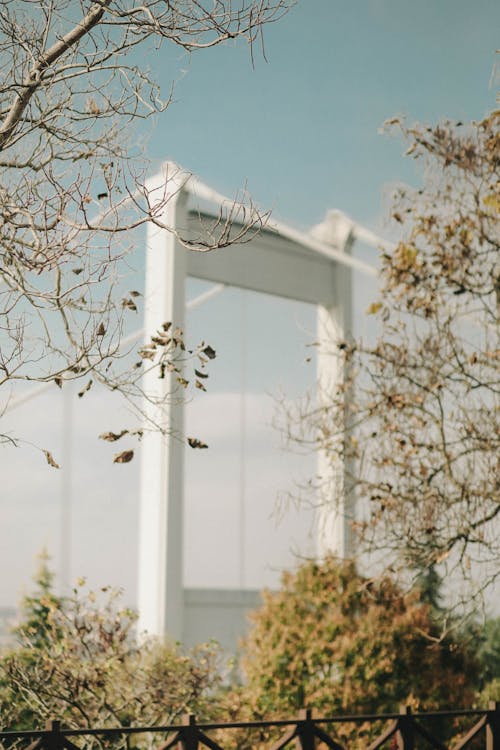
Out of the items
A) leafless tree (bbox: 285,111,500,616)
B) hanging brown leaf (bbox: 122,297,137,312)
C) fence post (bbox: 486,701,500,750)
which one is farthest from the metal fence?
hanging brown leaf (bbox: 122,297,137,312)

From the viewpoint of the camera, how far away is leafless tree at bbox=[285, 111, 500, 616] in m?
5.42

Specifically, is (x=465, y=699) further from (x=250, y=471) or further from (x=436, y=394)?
(x=250, y=471)

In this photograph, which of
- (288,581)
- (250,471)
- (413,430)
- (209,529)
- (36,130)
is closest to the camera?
(36,130)

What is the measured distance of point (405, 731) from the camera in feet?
15.6

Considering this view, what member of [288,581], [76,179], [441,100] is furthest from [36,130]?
[441,100]

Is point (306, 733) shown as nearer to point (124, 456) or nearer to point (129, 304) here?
point (124, 456)

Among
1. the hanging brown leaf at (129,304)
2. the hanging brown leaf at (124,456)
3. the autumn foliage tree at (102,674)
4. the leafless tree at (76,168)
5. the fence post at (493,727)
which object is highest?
the leafless tree at (76,168)

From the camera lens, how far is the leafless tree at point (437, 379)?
5.42 m

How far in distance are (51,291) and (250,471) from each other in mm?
12006

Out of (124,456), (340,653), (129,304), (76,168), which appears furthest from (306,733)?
(340,653)

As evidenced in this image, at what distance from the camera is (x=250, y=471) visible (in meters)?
15.6

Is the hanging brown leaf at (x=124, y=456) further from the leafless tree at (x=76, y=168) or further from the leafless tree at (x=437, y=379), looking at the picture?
the leafless tree at (x=437, y=379)

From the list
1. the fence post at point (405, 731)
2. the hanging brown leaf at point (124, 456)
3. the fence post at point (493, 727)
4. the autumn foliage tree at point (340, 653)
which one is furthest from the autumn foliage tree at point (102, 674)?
the hanging brown leaf at point (124, 456)

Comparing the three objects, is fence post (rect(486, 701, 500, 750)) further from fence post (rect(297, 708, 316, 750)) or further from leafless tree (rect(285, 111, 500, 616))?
fence post (rect(297, 708, 316, 750))
